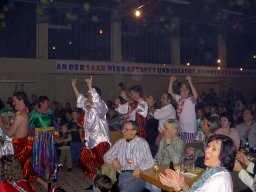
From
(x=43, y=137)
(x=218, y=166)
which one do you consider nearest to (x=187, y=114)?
(x=43, y=137)

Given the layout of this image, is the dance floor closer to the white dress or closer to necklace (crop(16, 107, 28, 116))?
the white dress

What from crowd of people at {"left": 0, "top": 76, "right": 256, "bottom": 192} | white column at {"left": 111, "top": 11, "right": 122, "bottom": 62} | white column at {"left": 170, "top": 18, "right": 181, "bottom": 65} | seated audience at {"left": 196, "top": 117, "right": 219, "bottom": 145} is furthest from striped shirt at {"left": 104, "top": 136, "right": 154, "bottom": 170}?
white column at {"left": 170, "top": 18, "right": 181, "bottom": 65}

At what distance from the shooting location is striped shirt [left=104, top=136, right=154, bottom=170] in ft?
14.4

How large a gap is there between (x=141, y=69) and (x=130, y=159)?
10.6 meters

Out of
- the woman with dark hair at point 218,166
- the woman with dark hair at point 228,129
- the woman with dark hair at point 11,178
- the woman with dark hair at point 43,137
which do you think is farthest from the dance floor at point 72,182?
the woman with dark hair at point 218,166

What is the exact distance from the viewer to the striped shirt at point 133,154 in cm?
438

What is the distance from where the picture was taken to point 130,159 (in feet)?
14.6

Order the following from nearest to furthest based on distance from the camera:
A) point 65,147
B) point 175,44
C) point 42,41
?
point 65,147, point 42,41, point 175,44

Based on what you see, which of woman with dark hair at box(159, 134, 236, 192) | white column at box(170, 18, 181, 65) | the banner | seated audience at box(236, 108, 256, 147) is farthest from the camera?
white column at box(170, 18, 181, 65)

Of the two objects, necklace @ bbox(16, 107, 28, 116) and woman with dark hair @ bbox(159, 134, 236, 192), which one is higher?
necklace @ bbox(16, 107, 28, 116)

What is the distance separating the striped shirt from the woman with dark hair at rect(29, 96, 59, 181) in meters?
1.85

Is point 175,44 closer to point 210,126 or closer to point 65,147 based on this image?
point 65,147

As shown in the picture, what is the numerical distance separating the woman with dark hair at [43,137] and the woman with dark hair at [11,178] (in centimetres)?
247

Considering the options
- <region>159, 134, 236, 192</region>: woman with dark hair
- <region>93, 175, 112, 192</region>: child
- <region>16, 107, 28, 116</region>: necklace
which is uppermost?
<region>16, 107, 28, 116</region>: necklace
